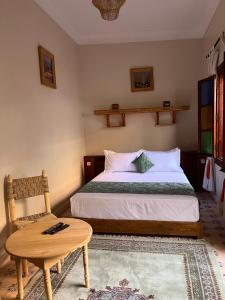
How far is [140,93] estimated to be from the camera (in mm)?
4734

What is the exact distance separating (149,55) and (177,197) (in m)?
2.92

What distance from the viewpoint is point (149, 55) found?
4645mm

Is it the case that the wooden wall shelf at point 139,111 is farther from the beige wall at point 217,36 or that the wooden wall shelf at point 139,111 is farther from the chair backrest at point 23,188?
the chair backrest at point 23,188

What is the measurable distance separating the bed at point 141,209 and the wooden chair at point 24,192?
48cm

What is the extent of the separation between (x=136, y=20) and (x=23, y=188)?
10.2ft

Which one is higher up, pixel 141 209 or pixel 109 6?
pixel 109 6

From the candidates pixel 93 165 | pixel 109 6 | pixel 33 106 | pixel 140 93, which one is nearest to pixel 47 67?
pixel 33 106

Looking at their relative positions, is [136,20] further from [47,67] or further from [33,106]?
[33,106]

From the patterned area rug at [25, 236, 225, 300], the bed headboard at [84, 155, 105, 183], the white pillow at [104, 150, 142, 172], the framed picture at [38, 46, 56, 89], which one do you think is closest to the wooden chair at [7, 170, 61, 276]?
the patterned area rug at [25, 236, 225, 300]

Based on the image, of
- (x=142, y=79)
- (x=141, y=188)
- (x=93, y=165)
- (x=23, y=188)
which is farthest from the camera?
(x=93, y=165)

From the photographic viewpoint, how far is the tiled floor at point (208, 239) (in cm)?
206

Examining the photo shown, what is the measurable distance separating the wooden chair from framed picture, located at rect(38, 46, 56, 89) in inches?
51.3

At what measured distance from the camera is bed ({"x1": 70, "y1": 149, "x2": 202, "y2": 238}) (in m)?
2.78

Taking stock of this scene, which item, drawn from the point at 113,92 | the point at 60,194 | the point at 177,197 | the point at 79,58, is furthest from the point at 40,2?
the point at 177,197
